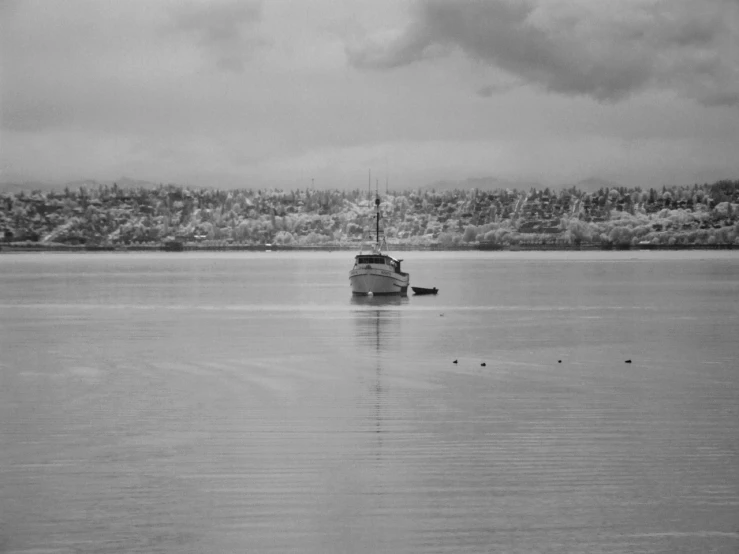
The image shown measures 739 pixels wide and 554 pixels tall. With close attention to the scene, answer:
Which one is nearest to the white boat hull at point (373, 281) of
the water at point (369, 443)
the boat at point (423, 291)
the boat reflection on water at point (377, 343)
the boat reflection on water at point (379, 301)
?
the boat reflection on water at point (379, 301)

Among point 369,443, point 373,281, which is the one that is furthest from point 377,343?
point 373,281

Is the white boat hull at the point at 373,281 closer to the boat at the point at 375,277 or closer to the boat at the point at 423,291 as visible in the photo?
the boat at the point at 375,277

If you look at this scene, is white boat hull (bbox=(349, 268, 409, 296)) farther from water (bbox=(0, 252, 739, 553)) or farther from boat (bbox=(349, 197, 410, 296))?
water (bbox=(0, 252, 739, 553))

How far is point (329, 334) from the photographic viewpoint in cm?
3362

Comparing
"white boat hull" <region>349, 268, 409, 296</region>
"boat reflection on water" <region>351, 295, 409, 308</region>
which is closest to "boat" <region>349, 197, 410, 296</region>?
"white boat hull" <region>349, 268, 409, 296</region>

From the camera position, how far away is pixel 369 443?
567 inches

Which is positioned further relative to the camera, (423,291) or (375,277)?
(423,291)

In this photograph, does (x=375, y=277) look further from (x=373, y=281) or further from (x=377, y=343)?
(x=377, y=343)

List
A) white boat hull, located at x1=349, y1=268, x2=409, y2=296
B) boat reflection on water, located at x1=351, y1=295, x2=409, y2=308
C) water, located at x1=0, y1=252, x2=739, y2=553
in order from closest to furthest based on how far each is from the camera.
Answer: water, located at x1=0, y1=252, x2=739, y2=553 → boat reflection on water, located at x1=351, y1=295, x2=409, y2=308 → white boat hull, located at x1=349, y1=268, x2=409, y2=296

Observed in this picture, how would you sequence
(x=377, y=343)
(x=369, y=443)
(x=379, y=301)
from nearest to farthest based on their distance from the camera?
(x=369, y=443) → (x=377, y=343) → (x=379, y=301)

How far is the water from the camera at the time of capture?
10117 millimetres

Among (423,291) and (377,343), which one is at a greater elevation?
(377,343)

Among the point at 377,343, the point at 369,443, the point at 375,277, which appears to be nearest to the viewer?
the point at 369,443

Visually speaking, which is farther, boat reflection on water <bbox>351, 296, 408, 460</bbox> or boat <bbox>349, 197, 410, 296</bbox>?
boat <bbox>349, 197, 410, 296</bbox>
